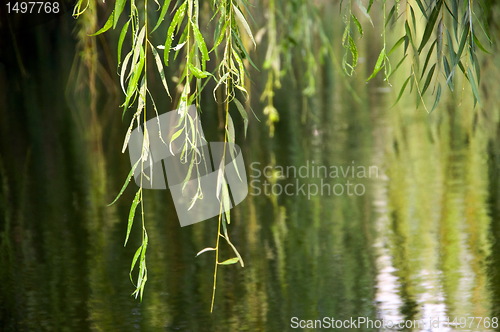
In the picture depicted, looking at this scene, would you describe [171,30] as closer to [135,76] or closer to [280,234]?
[135,76]

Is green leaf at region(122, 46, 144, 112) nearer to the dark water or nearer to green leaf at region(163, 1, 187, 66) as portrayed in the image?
green leaf at region(163, 1, 187, 66)

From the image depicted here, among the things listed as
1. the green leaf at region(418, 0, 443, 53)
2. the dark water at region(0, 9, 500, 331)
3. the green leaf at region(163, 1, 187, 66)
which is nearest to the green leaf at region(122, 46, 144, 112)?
the green leaf at region(163, 1, 187, 66)

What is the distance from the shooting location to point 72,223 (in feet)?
13.6

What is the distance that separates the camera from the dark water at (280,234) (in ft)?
9.75

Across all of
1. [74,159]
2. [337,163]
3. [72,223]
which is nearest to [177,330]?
[72,223]

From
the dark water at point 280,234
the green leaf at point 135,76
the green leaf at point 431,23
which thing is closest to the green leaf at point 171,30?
the green leaf at point 135,76

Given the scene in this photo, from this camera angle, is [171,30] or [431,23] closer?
[171,30]

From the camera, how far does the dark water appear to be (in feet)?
9.75

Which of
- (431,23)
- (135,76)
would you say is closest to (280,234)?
(431,23)

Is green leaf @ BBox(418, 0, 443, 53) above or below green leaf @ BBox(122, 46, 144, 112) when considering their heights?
above

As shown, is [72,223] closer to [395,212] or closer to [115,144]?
[395,212]

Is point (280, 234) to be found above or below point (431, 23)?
below

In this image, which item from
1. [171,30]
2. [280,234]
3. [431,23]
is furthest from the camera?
[280,234]

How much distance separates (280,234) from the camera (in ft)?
12.7
